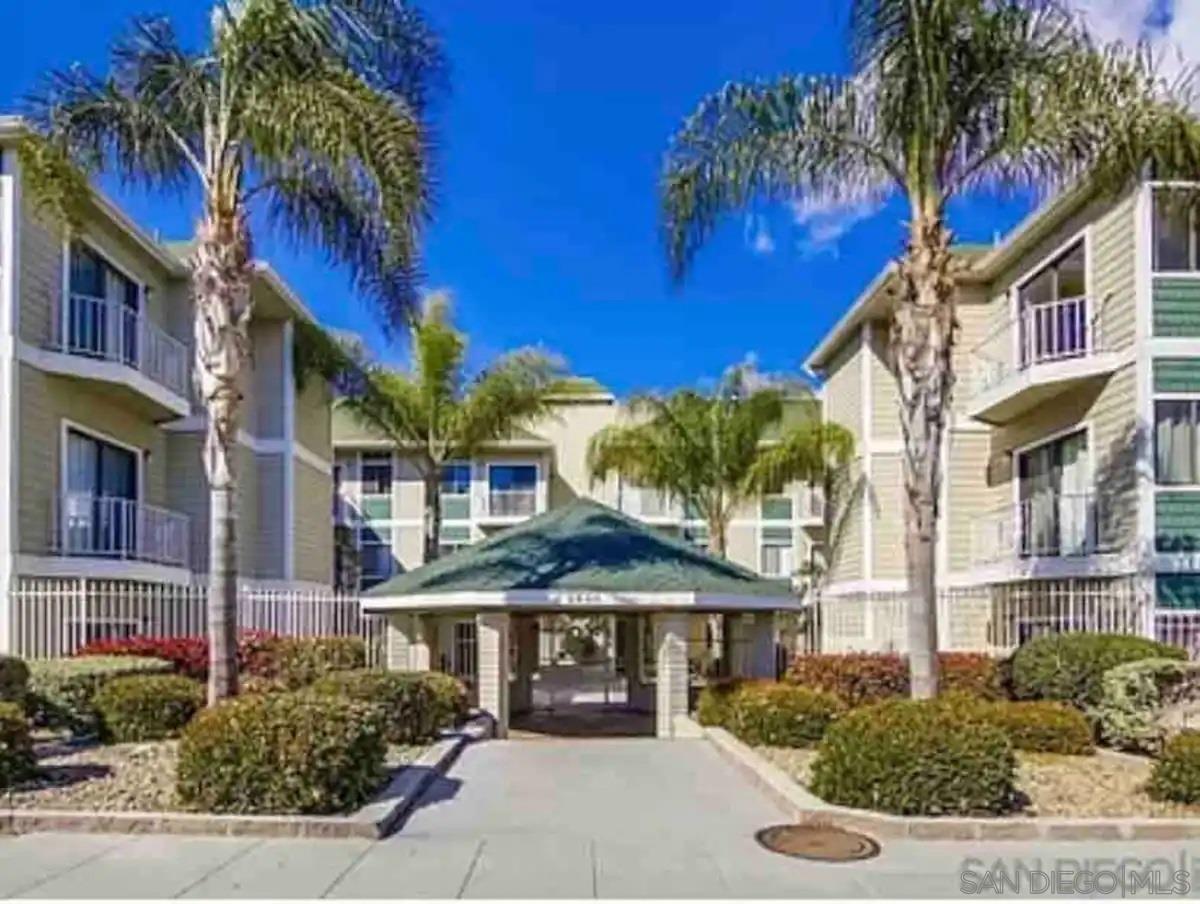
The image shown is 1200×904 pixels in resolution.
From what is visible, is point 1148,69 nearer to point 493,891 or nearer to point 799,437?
point 493,891

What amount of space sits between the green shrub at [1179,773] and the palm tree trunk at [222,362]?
9107 millimetres

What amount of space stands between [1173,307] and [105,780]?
52.4ft

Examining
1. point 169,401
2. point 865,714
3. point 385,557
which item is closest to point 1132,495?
point 865,714

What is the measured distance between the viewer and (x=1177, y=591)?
61.8 ft

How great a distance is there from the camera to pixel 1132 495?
19391 mm

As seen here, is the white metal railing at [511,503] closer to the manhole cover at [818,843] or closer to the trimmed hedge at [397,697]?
the trimmed hedge at [397,697]

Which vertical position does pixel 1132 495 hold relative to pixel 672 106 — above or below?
below

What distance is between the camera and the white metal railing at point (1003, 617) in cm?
1881

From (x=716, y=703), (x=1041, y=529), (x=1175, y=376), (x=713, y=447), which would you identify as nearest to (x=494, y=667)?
(x=716, y=703)

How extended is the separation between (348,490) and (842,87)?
30.2 metres

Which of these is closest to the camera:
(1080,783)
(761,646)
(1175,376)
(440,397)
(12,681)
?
(1080,783)

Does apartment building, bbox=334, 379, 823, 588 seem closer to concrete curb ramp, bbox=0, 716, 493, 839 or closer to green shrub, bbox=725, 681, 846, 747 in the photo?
green shrub, bbox=725, 681, 846, 747

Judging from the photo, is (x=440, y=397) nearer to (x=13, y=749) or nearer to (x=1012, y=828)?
(x=13, y=749)

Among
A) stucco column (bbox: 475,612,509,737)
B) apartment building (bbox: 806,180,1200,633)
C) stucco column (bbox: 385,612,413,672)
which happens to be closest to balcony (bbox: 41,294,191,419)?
stucco column (bbox: 385,612,413,672)
